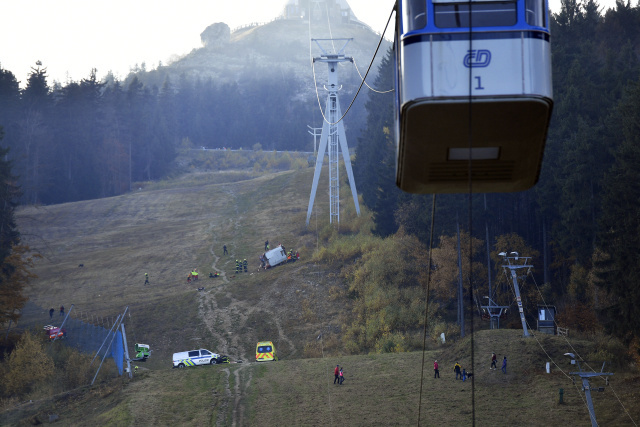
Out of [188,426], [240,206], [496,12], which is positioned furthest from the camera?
[240,206]

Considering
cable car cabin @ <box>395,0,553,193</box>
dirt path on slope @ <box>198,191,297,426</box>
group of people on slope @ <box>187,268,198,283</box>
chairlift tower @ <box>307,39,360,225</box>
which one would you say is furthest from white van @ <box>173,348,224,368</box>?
cable car cabin @ <box>395,0,553,193</box>

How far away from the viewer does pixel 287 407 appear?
3094 cm

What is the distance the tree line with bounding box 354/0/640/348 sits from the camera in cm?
3198

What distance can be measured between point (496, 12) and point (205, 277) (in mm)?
55112

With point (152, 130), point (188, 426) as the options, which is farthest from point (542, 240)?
point (152, 130)

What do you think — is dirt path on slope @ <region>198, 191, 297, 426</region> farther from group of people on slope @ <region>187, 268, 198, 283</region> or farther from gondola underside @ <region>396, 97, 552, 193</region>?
gondola underside @ <region>396, 97, 552, 193</region>

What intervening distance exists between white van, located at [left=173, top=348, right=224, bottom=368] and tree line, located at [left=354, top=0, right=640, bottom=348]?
56.6 ft

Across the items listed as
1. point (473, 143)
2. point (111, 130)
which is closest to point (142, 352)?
point (473, 143)

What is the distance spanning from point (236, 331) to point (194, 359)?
348 inches

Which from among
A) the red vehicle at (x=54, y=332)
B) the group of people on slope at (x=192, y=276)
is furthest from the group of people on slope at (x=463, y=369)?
the group of people on slope at (x=192, y=276)

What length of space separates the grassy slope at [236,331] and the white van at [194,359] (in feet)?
2.82

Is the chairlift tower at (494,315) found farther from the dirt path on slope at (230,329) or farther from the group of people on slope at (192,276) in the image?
the group of people on slope at (192,276)

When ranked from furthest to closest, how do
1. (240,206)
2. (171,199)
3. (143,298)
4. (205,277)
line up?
(171,199)
(240,206)
(205,277)
(143,298)

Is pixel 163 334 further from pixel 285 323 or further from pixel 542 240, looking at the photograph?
pixel 542 240
